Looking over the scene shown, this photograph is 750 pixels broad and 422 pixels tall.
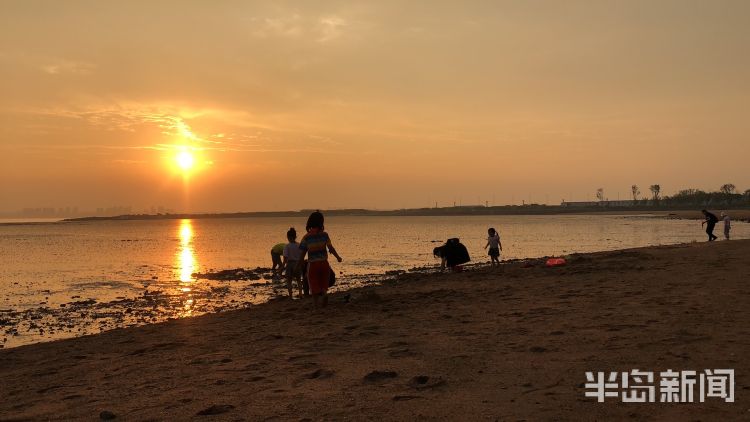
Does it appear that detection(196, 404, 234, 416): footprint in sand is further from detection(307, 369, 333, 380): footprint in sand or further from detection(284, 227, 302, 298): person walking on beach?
detection(284, 227, 302, 298): person walking on beach

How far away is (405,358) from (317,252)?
539 cm

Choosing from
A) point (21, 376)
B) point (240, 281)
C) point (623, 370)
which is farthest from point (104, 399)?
point (240, 281)

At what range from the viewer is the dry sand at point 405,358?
589 centimetres

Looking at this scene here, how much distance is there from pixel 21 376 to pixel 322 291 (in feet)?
20.6

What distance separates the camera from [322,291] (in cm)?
1328

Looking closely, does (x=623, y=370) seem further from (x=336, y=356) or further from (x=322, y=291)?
(x=322, y=291)

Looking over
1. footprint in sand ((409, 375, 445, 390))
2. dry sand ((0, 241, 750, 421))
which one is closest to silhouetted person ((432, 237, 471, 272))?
dry sand ((0, 241, 750, 421))

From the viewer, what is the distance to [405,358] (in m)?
7.94

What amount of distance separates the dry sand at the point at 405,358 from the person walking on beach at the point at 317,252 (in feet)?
2.22

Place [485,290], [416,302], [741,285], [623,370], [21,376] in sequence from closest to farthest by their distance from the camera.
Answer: [623,370], [21,376], [741,285], [416,302], [485,290]

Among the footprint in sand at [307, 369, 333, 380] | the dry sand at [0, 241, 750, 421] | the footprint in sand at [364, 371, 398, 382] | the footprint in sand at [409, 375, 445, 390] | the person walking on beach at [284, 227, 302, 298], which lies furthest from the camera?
the person walking on beach at [284, 227, 302, 298]

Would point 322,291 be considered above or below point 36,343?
above

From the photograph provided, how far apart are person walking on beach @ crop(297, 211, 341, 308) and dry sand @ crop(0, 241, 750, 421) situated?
2.22 ft

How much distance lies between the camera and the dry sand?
5.89 metres
